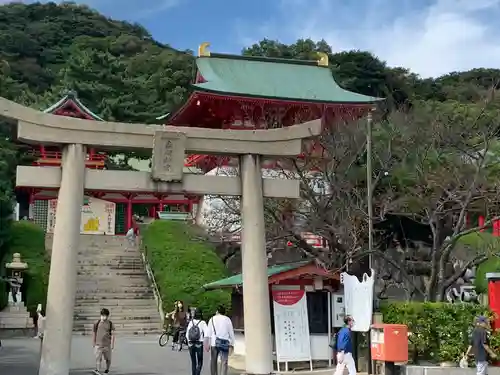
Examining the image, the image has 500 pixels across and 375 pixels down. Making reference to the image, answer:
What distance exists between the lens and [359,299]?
52.2ft

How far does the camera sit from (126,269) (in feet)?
111

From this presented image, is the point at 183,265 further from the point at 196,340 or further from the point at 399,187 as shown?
the point at 196,340

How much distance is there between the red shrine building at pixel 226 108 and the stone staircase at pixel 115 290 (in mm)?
3989

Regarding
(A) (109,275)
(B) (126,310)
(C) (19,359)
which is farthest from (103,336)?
(A) (109,275)

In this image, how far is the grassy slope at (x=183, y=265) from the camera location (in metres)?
28.5

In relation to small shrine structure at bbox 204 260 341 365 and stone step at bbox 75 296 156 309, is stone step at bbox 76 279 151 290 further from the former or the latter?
small shrine structure at bbox 204 260 341 365

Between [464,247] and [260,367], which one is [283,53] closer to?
[464,247]

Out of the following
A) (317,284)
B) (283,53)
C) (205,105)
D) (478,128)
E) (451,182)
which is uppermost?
(283,53)

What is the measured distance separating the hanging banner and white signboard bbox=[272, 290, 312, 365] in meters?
1.30

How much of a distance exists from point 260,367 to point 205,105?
22406mm

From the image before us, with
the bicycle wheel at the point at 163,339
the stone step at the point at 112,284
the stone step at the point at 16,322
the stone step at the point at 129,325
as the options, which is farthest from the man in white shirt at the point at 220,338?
the stone step at the point at 112,284

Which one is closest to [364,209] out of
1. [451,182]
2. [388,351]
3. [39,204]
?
[451,182]

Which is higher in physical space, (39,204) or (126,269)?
(39,204)

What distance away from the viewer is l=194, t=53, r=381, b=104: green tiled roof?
116ft
